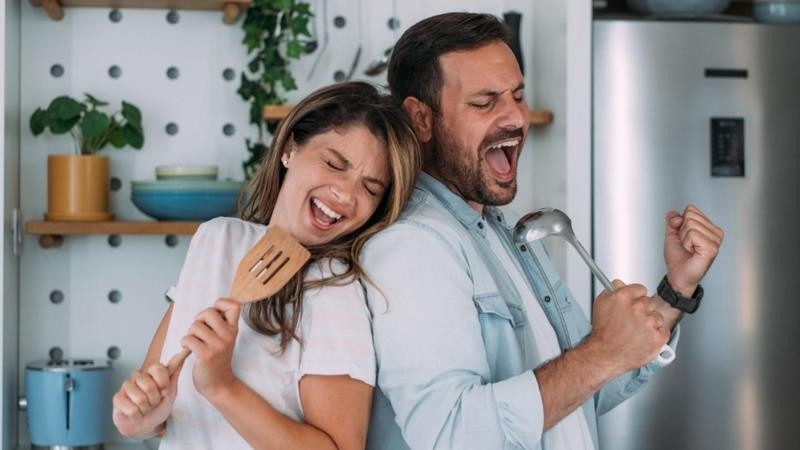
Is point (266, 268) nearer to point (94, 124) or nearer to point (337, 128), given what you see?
→ point (337, 128)

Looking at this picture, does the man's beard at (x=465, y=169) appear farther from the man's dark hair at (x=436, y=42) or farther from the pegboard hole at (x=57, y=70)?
the pegboard hole at (x=57, y=70)

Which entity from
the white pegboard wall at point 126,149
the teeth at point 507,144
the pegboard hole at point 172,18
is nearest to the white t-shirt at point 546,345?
the teeth at point 507,144

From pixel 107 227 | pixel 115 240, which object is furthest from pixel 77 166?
pixel 115 240

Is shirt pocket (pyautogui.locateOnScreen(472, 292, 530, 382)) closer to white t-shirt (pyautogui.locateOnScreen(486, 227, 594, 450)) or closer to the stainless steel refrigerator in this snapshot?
white t-shirt (pyautogui.locateOnScreen(486, 227, 594, 450))

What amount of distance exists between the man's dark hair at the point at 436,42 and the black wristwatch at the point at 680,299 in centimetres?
39

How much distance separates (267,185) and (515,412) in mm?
424

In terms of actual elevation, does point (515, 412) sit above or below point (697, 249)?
below

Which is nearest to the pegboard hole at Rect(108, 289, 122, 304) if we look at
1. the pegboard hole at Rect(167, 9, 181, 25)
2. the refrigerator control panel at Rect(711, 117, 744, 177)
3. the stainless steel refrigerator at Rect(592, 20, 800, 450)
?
the pegboard hole at Rect(167, 9, 181, 25)

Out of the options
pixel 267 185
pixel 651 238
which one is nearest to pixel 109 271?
pixel 651 238

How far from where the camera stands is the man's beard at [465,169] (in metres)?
1.50

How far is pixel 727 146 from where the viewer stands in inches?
104

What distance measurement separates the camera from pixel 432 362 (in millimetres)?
1274

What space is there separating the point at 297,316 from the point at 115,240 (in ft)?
5.43

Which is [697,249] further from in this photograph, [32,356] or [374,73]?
[32,356]
